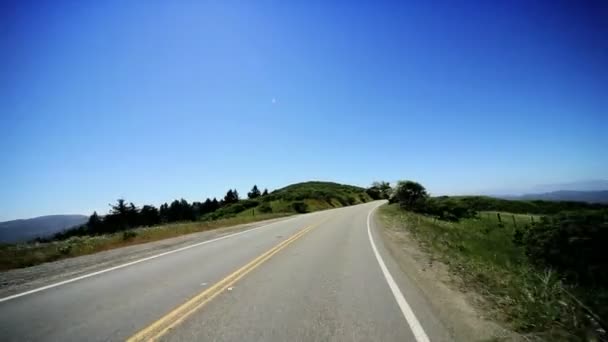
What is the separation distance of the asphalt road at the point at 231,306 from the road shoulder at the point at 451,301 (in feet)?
0.70

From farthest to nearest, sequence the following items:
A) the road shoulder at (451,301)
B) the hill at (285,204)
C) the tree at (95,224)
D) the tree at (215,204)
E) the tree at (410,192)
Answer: the tree at (215,204) < the tree at (95,224) < the tree at (410,192) < the hill at (285,204) < the road shoulder at (451,301)

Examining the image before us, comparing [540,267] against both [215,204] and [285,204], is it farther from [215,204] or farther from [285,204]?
[215,204]

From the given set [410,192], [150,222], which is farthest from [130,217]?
[410,192]

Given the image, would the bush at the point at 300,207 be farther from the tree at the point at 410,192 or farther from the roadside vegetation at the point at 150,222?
the tree at the point at 410,192

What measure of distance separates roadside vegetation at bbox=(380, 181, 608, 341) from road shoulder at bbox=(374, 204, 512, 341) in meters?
0.26

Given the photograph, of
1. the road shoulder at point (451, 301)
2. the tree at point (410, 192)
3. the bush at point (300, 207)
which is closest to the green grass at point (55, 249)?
the road shoulder at point (451, 301)

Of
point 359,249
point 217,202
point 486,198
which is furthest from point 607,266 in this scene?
point 217,202

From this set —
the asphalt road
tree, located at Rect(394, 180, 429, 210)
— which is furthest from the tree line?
the asphalt road

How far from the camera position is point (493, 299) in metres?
5.75

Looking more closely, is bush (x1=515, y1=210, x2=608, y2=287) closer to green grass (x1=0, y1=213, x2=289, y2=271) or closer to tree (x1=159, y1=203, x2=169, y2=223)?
green grass (x1=0, y1=213, x2=289, y2=271)

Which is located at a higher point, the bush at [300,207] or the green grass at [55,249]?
the bush at [300,207]

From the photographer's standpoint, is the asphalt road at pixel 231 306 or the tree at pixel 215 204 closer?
the asphalt road at pixel 231 306

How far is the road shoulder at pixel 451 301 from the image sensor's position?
431cm

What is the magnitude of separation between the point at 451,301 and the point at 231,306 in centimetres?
389
